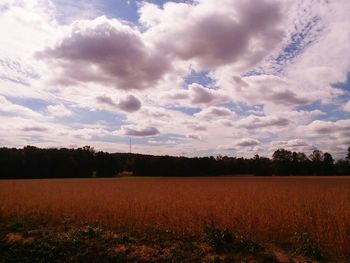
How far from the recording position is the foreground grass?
10.1 m

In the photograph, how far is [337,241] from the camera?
1127 centimetres

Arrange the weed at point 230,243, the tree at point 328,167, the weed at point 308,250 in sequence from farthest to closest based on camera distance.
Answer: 1. the tree at point 328,167
2. the weed at point 230,243
3. the weed at point 308,250

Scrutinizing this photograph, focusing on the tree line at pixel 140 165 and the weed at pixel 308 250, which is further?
the tree line at pixel 140 165

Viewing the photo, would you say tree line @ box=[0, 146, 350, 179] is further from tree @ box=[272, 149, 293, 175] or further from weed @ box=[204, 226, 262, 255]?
weed @ box=[204, 226, 262, 255]

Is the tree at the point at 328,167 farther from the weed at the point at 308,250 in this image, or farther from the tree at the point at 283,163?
the weed at the point at 308,250

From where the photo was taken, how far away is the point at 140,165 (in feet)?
335

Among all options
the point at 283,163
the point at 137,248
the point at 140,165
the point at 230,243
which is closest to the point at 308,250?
the point at 230,243

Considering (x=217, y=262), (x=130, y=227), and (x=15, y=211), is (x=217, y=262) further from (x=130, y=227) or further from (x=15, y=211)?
(x=15, y=211)

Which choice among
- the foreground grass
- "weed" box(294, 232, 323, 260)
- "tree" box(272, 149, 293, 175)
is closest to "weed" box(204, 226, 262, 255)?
the foreground grass

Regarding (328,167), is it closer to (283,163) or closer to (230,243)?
(283,163)

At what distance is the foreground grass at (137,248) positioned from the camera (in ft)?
33.2

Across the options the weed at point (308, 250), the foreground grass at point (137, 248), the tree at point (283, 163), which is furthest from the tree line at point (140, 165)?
the weed at point (308, 250)

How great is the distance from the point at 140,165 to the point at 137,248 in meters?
91.9

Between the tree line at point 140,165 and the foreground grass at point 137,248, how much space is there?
78.1 m
